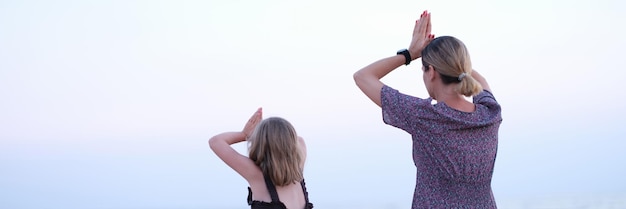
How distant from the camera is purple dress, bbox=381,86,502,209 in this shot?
8.55 ft

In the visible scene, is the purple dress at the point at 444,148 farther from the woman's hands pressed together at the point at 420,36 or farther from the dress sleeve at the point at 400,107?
the woman's hands pressed together at the point at 420,36

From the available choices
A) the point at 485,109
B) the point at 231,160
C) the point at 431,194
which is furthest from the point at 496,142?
the point at 231,160

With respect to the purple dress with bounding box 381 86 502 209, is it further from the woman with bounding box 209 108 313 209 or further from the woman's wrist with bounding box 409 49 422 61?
the woman with bounding box 209 108 313 209

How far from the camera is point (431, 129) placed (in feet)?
8.59

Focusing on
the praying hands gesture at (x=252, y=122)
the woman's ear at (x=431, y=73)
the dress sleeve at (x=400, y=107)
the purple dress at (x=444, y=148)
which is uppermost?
the praying hands gesture at (x=252, y=122)

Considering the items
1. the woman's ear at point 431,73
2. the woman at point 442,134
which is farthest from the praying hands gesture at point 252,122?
the woman's ear at point 431,73

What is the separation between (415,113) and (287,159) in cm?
94

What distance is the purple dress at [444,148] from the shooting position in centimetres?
261

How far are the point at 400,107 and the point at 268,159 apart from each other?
0.96 metres

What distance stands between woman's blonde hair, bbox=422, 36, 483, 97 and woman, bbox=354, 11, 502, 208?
19mm

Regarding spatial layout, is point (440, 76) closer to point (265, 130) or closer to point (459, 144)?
point (459, 144)

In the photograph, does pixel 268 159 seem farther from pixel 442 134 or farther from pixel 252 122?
pixel 442 134

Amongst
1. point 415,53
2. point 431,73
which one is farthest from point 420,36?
point 431,73

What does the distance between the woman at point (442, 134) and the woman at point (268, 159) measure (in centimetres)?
79
